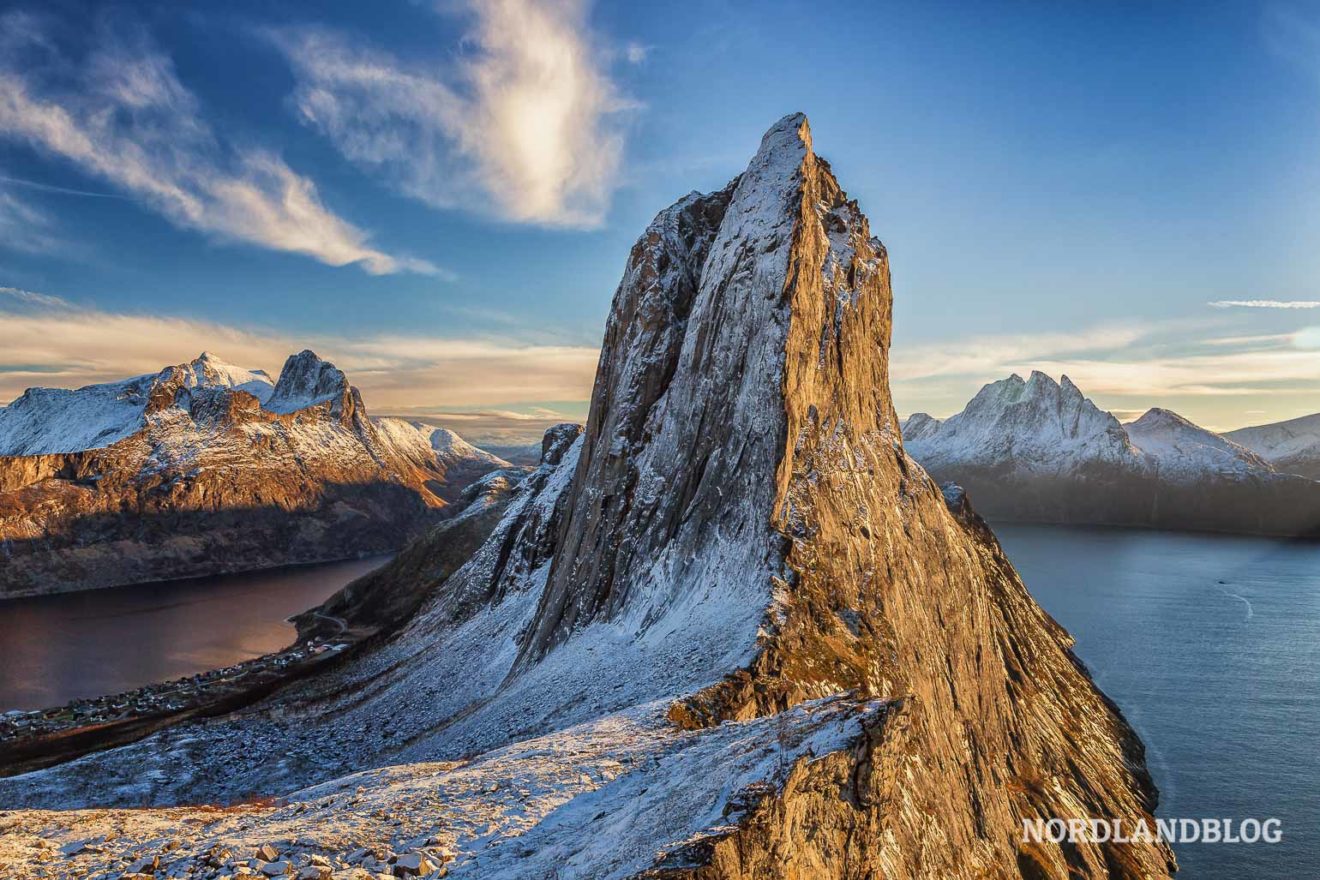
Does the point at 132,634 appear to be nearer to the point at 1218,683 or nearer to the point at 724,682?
the point at 724,682

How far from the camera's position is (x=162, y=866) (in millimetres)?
16500

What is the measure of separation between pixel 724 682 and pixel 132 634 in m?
154

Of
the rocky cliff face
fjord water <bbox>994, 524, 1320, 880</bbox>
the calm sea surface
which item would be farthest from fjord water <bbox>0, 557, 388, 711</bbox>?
fjord water <bbox>994, 524, 1320, 880</bbox>

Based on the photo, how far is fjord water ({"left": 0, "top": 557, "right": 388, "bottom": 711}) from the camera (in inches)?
4040

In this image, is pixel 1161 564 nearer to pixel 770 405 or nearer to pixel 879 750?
pixel 770 405

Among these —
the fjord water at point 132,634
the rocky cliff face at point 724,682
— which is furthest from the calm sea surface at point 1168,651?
the rocky cliff face at point 724,682

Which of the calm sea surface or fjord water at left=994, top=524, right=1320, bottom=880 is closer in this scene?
fjord water at left=994, top=524, right=1320, bottom=880

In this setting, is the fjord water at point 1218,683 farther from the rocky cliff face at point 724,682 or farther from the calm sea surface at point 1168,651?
the rocky cliff face at point 724,682

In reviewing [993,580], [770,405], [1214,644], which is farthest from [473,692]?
[1214,644]

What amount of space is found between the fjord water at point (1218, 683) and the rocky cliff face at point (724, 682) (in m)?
6.73

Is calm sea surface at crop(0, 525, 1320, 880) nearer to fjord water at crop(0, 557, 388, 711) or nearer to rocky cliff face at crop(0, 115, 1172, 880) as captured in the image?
fjord water at crop(0, 557, 388, 711)

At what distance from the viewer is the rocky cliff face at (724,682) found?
1812cm

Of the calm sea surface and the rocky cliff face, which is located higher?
the rocky cliff face

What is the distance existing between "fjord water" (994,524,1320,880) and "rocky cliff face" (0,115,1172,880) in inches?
265
